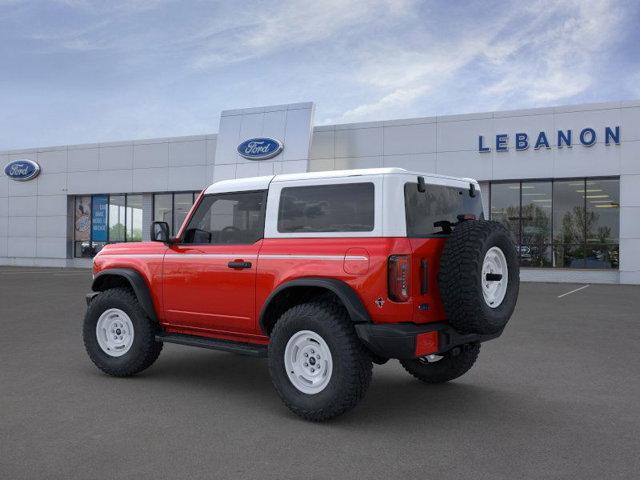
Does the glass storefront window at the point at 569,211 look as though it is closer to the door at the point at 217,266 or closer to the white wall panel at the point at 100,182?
the white wall panel at the point at 100,182

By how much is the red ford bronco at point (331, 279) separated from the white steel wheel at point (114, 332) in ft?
0.71

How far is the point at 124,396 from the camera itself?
564cm

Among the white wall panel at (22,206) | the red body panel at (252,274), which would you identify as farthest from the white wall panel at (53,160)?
the red body panel at (252,274)

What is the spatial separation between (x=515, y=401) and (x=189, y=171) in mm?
24997

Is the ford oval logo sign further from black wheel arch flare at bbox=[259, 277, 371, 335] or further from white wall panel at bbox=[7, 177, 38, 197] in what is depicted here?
black wheel arch flare at bbox=[259, 277, 371, 335]

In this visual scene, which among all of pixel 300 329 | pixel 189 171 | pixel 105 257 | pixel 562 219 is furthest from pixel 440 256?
pixel 189 171

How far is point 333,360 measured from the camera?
478 cm

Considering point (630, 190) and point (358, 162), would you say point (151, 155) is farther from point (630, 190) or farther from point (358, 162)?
point (630, 190)

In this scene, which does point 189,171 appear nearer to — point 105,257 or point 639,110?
point 639,110

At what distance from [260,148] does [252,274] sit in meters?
20.8

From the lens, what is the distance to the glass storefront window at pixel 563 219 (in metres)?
22.6

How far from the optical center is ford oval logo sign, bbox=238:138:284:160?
2550cm

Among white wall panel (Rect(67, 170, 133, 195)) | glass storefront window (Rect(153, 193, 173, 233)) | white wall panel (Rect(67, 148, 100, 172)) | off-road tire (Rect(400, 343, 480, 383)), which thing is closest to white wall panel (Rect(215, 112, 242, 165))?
glass storefront window (Rect(153, 193, 173, 233))

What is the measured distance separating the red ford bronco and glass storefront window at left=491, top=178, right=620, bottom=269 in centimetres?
1878
